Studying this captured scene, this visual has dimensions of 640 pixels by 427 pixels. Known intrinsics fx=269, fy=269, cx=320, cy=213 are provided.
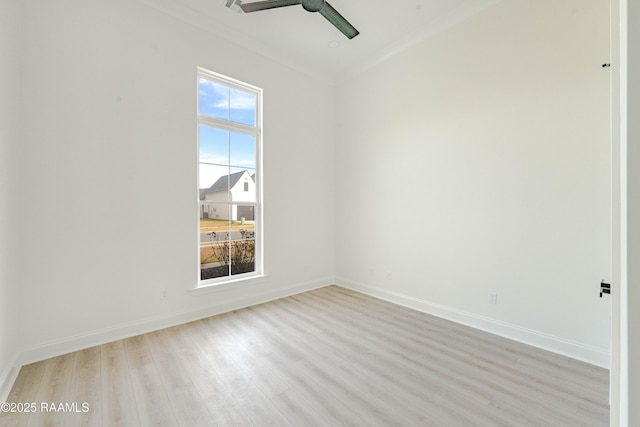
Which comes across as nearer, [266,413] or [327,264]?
[266,413]

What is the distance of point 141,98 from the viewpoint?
9.06ft

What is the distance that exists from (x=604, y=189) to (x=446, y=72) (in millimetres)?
1922

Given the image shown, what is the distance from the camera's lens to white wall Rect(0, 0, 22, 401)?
1.90 metres

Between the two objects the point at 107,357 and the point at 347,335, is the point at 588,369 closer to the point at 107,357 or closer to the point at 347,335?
the point at 347,335

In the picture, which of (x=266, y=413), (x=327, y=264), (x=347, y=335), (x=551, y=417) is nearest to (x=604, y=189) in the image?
(x=551, y=417)

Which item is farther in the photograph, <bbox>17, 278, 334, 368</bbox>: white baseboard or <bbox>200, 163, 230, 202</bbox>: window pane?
<bbox>200, 163, 230, 202</bbox>: window pane

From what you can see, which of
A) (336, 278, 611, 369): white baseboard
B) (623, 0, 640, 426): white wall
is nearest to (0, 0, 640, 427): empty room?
(336, 278, 611, 369): white baseboard

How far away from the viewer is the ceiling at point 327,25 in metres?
2.91

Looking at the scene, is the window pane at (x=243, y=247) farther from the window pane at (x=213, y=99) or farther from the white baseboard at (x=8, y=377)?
Answer: the white baseboard at (x=8, y=377)

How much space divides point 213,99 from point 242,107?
0.39m

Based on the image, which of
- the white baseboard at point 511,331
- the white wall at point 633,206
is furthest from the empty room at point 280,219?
the white wall at point 633,206

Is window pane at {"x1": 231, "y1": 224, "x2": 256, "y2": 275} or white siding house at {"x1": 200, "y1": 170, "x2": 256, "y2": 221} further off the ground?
white siding house at {"x1": 200, "y1": 170, "x2": 256, "y2": 221}

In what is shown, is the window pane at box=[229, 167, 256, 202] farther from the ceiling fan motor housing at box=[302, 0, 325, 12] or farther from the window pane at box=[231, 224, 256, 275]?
the ceiling fan motor housing at box=[302, 0, 325, 12]

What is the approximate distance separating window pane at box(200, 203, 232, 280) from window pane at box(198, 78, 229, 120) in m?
1.15
